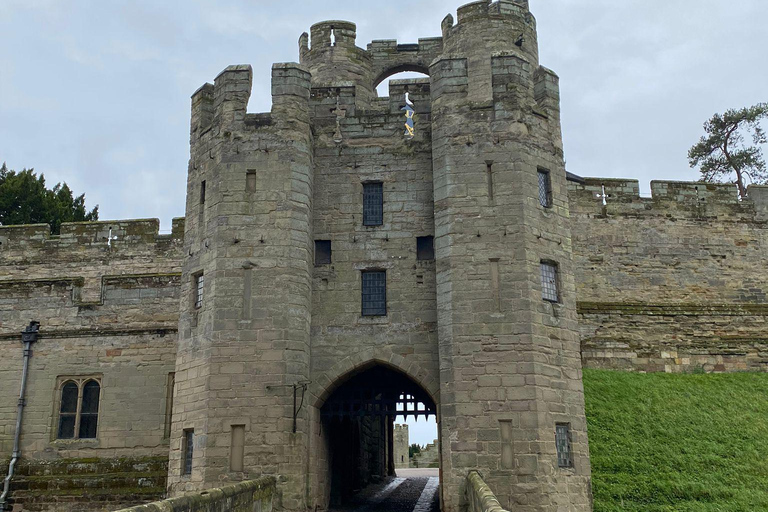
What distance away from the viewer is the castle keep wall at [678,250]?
22562mm

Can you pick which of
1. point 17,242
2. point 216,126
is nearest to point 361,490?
point 216,126

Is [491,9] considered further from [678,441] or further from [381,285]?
[678,441]

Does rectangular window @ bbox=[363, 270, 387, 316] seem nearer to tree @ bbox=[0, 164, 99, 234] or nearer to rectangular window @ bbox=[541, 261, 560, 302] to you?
rectangular window @ bbox=[541, 261, 560, 302]

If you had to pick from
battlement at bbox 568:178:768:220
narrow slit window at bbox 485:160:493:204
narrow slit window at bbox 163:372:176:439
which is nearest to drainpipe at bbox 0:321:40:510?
narrow slit window at bbox 163:372:176:439

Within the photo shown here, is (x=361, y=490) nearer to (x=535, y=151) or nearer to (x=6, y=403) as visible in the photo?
(x=6, y=403)

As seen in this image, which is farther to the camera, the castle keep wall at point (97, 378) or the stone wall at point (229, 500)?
the castle keep wall at point (97, 378)

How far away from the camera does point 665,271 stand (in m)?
23.8

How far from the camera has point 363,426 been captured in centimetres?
2288

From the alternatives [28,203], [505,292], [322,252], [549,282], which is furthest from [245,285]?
[28,203]

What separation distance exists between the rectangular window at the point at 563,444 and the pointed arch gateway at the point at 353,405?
7.13 feet

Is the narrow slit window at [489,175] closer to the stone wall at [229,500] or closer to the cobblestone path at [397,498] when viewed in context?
the stone wall at [229,500]

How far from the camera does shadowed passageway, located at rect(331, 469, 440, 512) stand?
16.8 m

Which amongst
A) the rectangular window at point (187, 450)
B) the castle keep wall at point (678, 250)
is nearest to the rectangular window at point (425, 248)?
the rectangular window at point (187, 450)

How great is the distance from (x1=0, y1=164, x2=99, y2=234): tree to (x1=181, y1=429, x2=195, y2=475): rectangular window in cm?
1910
